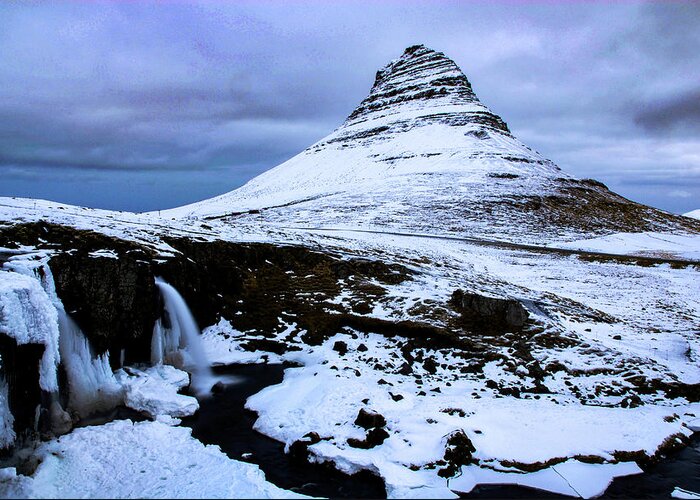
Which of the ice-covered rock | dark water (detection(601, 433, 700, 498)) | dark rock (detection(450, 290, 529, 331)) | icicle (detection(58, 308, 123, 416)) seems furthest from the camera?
dark rock (detection(450, 290, 529, 331))

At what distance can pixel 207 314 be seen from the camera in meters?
20.6

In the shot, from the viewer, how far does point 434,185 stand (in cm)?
9531

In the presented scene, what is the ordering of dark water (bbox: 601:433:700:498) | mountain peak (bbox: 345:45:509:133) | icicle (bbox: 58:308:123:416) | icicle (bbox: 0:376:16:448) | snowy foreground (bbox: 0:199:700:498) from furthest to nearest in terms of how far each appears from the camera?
mountain peak (bbox: 345:45:509:133), icicle (bbox: 58:308:123:416), dark water (bbox: 601:433:700:498), snowy foreground (bbox: 0:199:700:498), icicle (bbox: 0:376:16:448)

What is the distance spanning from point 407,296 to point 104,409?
14.5 metres

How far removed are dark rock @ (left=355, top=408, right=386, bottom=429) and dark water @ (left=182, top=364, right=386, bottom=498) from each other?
5.57 ft

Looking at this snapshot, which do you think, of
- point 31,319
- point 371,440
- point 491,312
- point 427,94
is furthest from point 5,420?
point 427,94

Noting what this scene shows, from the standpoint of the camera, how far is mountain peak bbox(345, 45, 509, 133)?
15175cm

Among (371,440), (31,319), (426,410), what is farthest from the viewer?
(426,410)

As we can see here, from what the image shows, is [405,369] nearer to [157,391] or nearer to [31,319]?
[157,391]

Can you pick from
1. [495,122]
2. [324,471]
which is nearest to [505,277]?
[324,471]

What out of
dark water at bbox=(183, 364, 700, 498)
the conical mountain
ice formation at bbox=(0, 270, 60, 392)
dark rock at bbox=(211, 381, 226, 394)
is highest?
the conical mountain

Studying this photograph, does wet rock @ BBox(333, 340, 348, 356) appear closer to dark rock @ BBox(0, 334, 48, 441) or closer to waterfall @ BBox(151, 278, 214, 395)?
waterfall @ BBox(151, 278, 214, 395)

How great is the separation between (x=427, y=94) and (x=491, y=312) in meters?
164

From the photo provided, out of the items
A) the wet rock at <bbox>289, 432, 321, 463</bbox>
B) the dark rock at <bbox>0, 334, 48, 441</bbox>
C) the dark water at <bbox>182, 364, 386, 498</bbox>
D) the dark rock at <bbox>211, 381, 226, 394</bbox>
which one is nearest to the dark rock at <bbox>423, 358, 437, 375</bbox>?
the dark water at <bbox>182, 364, 386, 498</bbox>
